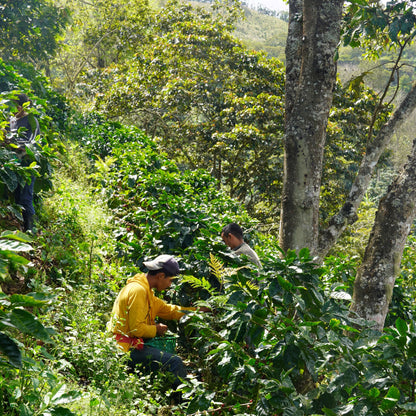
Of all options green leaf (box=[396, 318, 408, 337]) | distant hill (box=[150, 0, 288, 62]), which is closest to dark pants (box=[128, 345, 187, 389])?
green leaf (box=[396, 318, 408, 337])

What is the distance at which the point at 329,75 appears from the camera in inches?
149

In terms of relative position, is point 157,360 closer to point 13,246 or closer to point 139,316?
point 139,316

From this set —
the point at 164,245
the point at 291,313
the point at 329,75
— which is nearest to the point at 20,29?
the point at 164,245

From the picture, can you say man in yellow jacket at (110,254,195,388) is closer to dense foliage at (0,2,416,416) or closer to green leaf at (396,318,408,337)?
dense foliage at (0,2,416,416)

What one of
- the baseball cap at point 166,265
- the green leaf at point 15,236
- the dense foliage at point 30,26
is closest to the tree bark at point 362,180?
the baseball cap at point 166,265

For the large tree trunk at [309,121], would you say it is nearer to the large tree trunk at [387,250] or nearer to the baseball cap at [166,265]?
the large tree trunk at [387,250]

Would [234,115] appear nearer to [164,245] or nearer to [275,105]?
[275,105]

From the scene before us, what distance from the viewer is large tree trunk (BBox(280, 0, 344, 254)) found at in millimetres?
3762

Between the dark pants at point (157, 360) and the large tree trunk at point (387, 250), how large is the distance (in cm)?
175

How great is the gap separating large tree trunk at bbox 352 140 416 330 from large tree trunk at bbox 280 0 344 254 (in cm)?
57

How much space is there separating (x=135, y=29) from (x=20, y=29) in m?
7.56

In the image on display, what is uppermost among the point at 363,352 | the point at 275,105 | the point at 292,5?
the point at 292,5

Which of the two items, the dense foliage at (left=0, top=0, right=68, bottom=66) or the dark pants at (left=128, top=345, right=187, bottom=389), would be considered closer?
the dark pants at (left=128, top=345, right=187, bottom=389)

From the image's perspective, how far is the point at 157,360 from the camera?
161 inches
